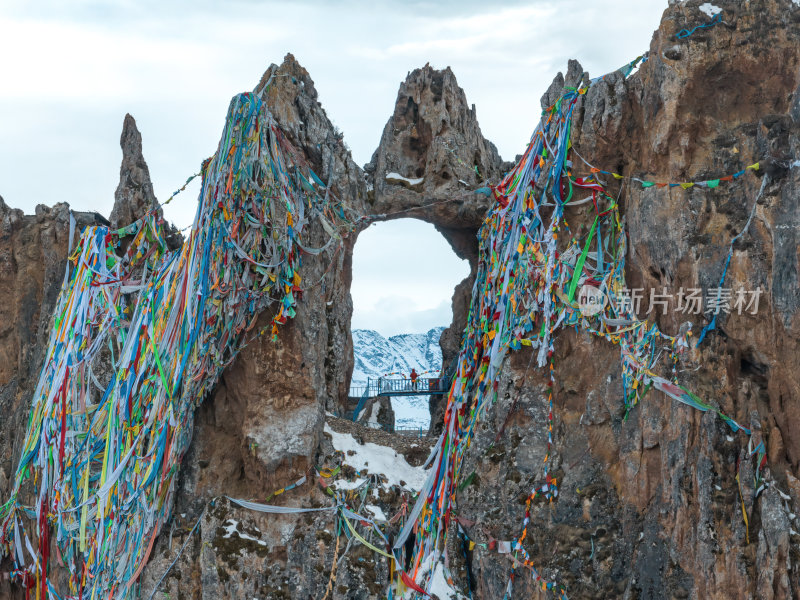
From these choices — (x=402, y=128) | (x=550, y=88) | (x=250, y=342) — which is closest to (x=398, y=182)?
(x=402, y=128)

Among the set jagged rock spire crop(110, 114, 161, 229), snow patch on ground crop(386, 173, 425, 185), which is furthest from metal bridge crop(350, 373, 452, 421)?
jagged rock spire crop(110, 114, 161, 229)

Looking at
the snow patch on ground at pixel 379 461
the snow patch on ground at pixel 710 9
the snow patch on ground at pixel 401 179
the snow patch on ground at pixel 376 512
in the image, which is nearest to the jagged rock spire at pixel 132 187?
the snow patch on ground at pixel 401 179

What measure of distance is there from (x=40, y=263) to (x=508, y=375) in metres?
9.60

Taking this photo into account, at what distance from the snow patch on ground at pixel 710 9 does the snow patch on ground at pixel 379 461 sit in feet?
26.6

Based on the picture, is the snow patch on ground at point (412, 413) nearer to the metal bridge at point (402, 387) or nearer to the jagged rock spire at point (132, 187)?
the metal bridge at point (402, 387)

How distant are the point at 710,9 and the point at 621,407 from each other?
17.4ft

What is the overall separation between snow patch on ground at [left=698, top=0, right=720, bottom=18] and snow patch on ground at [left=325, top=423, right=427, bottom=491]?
26.6ft

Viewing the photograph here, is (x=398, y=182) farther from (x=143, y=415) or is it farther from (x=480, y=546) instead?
(x=480, y=546)

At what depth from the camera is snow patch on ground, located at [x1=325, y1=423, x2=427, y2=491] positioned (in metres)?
17.3

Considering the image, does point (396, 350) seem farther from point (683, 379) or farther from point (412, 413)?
point (683, 379)

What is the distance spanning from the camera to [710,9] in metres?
14.2

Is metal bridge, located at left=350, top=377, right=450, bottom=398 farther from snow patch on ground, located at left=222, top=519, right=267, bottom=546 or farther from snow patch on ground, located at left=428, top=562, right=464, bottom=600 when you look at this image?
snow patch on ground, located at left=428, top=562, right=464, bottom=600

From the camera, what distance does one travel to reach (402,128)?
69.0 feet

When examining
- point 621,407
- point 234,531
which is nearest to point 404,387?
point 234,531
